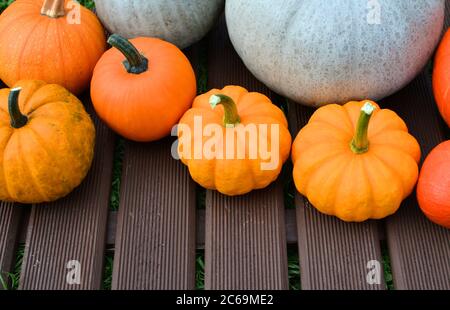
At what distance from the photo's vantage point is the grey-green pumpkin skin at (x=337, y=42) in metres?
1.42

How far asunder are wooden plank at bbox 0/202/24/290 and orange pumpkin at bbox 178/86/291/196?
0.47 meters

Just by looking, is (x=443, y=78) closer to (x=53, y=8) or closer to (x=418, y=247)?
(x=418, y=247)

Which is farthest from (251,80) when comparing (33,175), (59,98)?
(33,175)

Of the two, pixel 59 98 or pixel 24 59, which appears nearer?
pixel 59 98

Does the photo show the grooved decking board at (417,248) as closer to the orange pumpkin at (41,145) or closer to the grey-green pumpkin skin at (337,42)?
the grey-green pumpkin skin at (337,42)

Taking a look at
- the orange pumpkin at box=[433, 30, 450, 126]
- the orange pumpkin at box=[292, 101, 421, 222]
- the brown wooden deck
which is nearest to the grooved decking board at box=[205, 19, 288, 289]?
the brown wooden deck

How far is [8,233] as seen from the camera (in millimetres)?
1475

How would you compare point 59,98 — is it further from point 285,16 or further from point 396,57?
point 396,57

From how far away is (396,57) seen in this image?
1465 millimetres

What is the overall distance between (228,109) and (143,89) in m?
0.25

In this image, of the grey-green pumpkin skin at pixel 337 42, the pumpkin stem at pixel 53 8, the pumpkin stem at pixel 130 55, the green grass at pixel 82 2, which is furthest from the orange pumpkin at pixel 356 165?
the green grass at pixel 82 2

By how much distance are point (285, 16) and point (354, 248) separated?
2.03 feet

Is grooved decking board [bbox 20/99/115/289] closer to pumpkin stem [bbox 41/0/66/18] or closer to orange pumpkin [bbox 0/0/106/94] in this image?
orange pumpkin [bbox 0/0/106/94]

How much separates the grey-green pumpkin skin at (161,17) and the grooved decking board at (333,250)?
2.05 ft
